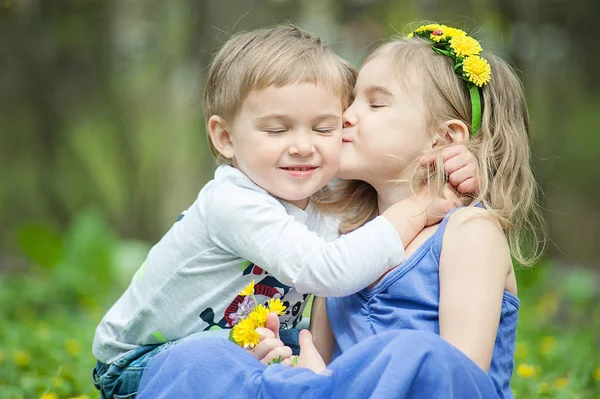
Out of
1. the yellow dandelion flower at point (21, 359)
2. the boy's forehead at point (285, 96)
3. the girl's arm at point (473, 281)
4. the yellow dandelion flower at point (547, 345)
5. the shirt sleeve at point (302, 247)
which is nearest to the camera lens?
the girl's arm at point (473, 281)

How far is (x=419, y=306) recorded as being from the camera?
2.35 meters

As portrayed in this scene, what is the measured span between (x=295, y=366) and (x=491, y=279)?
0.57 m

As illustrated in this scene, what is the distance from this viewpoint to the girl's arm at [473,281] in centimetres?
216

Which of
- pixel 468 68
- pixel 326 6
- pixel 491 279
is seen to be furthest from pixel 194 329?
pixel 326 6

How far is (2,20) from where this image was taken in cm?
759

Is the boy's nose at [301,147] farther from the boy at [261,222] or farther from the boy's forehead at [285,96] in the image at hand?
the boy's forehead at [285,96]

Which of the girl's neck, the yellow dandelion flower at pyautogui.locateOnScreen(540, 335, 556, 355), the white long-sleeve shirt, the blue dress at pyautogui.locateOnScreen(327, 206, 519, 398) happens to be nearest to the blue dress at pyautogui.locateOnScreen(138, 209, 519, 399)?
the blue dress at pyautogui.locateOnScreen(327, 206, 519, 398)

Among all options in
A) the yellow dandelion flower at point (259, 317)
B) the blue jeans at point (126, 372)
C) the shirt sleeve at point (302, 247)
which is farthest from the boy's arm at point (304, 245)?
the blue jeans at point (126, 372)

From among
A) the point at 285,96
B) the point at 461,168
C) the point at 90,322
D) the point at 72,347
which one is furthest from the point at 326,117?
the point at 90,322

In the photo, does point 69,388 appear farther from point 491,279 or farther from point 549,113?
point 549,113

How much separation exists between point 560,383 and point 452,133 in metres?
1.34

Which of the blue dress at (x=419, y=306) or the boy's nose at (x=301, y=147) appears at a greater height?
the boy's nose at (x=301, y=147)

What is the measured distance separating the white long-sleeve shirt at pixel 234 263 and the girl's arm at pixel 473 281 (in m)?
0.17

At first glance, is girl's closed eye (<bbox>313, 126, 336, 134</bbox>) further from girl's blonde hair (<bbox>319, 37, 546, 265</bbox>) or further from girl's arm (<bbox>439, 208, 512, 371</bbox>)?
girl's arm (<bbox>439, 208, 512, 371</bbox>)
